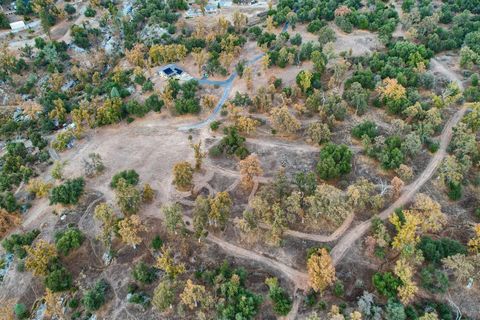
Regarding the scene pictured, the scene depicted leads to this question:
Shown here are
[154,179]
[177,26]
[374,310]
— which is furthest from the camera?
[177,26]

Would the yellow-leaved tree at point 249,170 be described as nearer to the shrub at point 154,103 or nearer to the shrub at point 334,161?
A: the shrub at point 334,161

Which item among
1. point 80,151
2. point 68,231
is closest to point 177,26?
point 80,151

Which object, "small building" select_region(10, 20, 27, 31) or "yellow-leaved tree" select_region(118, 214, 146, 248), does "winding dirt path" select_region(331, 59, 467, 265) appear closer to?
"yellow-leaved tree" select_region(118, 214, 146, 248)

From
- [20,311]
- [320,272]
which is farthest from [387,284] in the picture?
[20,311]

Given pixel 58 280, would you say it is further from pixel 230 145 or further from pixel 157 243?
pixel 230 145

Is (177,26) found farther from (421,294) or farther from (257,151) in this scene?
(421,294)

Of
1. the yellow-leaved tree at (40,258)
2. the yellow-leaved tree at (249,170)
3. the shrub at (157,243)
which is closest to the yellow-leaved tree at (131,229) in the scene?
the shrub at (157,243)
